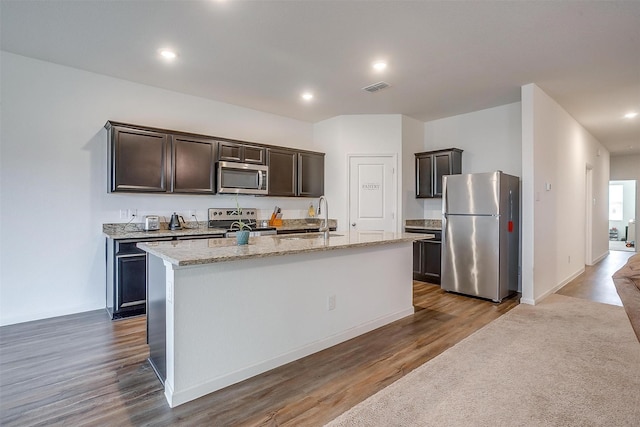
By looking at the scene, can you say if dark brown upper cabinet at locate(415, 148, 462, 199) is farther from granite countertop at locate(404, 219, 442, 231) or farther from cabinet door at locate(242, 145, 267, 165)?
cabinet door at locate(242, 145, 267, 165)

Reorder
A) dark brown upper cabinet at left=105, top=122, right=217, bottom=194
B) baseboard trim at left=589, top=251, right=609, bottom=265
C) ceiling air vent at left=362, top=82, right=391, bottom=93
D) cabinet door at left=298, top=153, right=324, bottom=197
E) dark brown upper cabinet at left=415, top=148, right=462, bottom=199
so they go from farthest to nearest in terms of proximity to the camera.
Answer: baseboard trim at left=589, top=251, right=609, bottom=265 → cabinet door at left=298, top=153, right=324, bottom=197 → dark brown upper cabinet at left=415, top=148, right=462, bottom=199 → ceiling air vent at left=362, top=82, right=391, bottom=93 → dark brown upper cabinet at left=105, top=122, right=217, bottom=194

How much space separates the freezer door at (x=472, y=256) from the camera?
13.5ft

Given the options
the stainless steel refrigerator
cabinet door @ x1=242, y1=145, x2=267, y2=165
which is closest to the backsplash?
the stainless steel refrigerator

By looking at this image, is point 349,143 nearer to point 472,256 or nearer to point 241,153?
point 241,153

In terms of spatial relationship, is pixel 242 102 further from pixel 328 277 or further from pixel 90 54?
pixel 328 277

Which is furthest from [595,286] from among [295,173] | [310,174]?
[295,173]

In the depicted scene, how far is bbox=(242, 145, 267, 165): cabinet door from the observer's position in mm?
4605

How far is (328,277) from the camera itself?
2.78 meters

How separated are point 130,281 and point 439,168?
457cm

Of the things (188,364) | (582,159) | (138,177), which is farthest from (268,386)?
(582,159)

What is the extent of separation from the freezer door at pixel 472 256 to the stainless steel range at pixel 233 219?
248cm

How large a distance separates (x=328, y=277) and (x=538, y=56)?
299cm

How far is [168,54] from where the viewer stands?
10.6ft

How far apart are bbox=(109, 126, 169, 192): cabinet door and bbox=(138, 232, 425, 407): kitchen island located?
1510 millimetres
